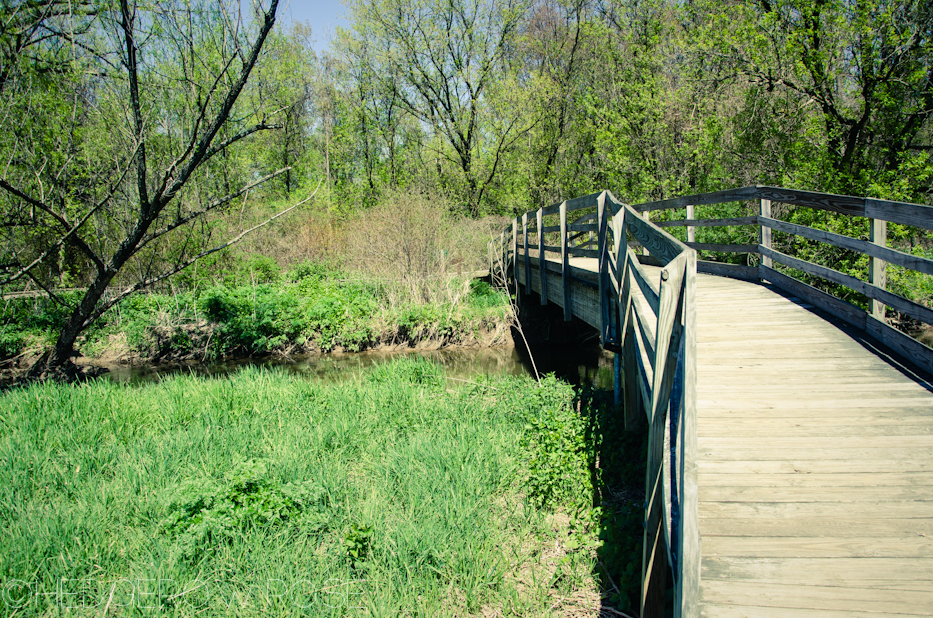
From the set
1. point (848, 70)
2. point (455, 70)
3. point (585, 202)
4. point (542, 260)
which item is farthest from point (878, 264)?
point (455, 70)

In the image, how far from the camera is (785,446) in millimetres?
3174

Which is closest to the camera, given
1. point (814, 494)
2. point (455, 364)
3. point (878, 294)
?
point (814, 494)

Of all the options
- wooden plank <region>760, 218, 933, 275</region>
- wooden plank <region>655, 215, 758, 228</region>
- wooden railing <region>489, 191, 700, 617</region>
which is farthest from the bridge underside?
wooden plank <region>655, 215, 758, 228</region>

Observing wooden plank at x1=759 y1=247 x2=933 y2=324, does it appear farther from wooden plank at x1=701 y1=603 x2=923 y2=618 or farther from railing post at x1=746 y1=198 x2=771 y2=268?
wooden plank at x1=701 y1=603 x2=923 y2=618

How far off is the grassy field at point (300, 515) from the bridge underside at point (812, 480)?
1.35 meters

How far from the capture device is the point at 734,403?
372 cm

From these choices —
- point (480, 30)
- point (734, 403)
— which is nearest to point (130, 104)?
point (734, 403)

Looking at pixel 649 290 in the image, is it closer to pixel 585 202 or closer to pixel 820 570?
pixel 820 570

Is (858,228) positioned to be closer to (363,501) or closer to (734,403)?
(734,403)

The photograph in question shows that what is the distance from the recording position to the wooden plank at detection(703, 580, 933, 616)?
2107 millimetres

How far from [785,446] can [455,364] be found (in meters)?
10.4

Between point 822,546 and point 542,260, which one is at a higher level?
point 542,260

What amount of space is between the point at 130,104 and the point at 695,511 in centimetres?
1026

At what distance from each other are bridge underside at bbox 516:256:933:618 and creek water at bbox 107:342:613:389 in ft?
24.7
